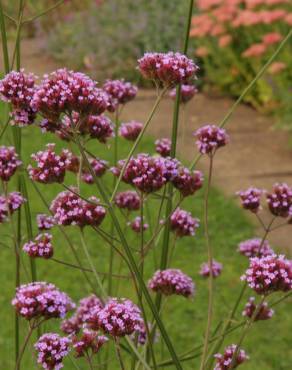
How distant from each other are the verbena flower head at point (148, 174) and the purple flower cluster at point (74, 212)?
0.32 feet

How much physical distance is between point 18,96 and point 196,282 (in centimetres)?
339

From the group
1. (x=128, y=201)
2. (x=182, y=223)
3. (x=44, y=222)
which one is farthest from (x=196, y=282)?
(x=44, y=222)

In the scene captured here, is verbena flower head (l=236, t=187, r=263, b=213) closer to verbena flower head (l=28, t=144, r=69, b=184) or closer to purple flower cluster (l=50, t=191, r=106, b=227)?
purple flower cluster (l=50, t=191, r=106, b=227)

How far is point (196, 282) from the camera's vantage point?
4891mm

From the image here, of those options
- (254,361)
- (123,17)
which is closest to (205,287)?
(254,361)

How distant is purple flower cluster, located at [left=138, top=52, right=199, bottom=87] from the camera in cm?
171

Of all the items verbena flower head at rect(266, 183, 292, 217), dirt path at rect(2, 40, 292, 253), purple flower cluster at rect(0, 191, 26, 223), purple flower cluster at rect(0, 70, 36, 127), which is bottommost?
purple flower cluster at rect(0, 191, 26, 223)

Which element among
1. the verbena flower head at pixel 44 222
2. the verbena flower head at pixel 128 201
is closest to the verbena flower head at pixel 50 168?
the verbena flower head at pixel 44 222

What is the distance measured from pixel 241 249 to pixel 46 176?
34.9 inches

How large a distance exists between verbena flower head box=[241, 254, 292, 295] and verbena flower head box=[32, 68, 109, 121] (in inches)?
16.1

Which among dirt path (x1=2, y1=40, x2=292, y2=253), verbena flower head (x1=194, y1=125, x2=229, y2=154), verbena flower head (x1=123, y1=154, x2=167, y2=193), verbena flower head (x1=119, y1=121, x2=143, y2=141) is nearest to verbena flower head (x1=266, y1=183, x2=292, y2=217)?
verbena flower head (x1=194, y1=125, x2=229, y2=154)

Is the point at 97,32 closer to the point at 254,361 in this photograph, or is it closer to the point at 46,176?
the point at 254,361

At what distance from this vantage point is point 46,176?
1.71 m

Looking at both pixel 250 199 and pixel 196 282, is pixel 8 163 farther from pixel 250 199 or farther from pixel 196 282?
pixel 196 282
